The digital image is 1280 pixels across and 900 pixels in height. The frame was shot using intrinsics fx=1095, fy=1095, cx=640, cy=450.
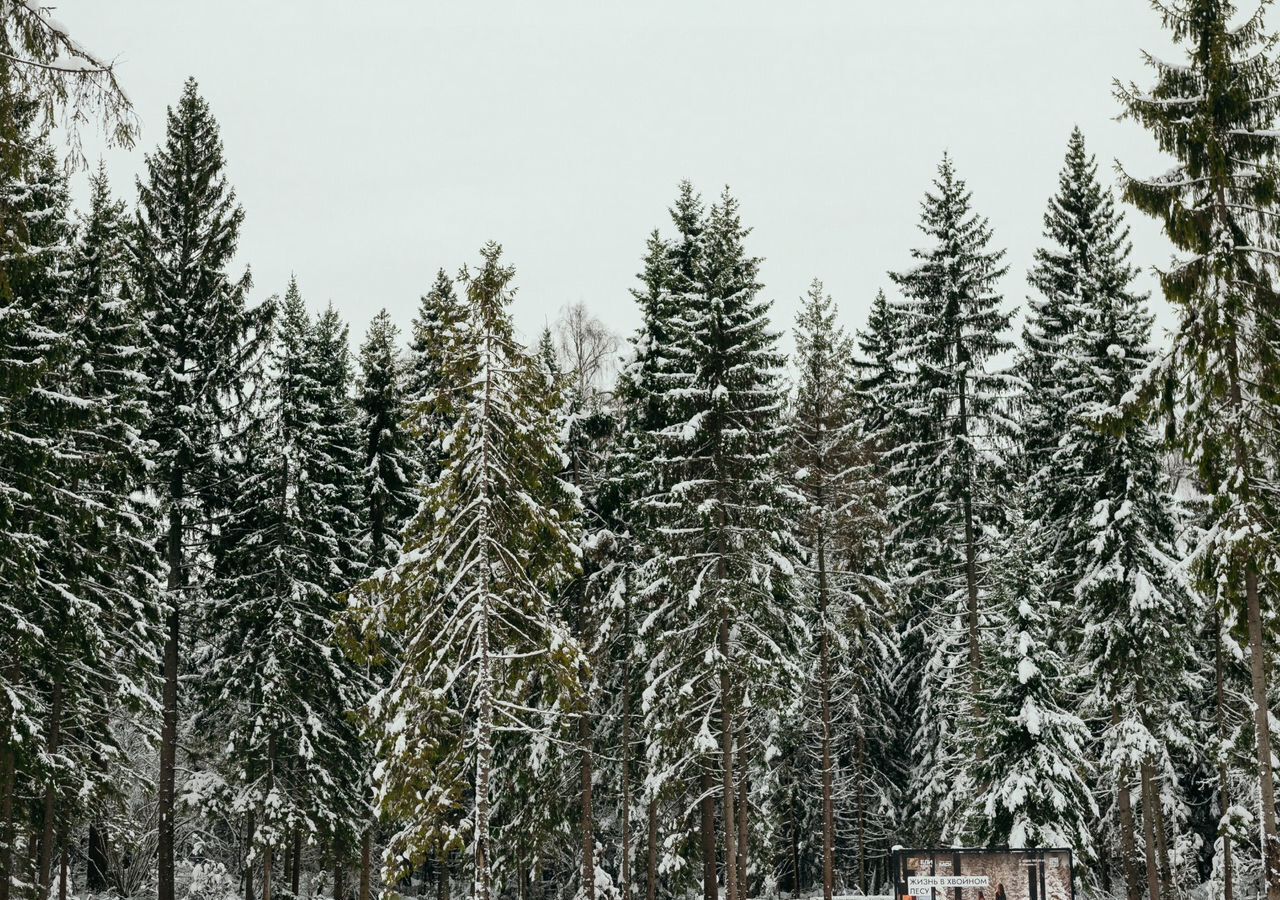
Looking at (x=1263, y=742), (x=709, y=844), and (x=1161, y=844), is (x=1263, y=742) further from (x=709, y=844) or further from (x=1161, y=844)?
(x=1161, y=844)

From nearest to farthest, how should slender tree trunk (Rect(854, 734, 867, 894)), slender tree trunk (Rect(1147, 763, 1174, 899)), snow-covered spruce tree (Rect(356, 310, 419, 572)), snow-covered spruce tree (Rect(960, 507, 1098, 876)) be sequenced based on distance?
snow-covered spruce tree (Rect(960, 507, 1098, 876)) < slender tree trunk (Rect(1147, 763, 1174, 899)) < snow-covered spruce tree (Rect(356, 310, 419, 572)) < slender tree trunk (Rect(854, 734, 867, 894))

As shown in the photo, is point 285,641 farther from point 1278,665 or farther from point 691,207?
point 1278,665

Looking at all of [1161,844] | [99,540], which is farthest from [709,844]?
[99,540]

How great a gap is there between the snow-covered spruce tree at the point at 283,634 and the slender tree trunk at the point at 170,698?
2330 millimetres

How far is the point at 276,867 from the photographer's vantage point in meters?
36.5

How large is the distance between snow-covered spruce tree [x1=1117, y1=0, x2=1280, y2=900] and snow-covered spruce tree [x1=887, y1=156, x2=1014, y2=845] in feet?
30.8

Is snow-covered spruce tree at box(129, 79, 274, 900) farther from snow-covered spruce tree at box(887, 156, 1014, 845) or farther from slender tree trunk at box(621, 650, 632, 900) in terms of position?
snow-covered spruce tree at box(887, 156, 1014, 845)

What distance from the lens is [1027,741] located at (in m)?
25.4

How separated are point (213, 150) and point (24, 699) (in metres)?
14.1

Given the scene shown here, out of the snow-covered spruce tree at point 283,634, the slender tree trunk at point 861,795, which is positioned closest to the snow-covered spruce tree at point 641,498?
the snow-covered spruce tree at point 283,634

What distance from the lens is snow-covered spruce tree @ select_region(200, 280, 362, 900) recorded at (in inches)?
1097

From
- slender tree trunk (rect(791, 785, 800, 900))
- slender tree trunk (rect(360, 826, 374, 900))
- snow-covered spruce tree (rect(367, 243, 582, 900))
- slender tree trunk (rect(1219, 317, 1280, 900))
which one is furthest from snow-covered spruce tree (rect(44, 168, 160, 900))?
slender tree trunk (rect(791, 785, 800, 900))

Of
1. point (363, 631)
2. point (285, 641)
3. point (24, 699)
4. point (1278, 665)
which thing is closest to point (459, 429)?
point (363, 631)

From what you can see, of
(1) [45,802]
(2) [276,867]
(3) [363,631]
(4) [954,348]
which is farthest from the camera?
(2) [276,867]
